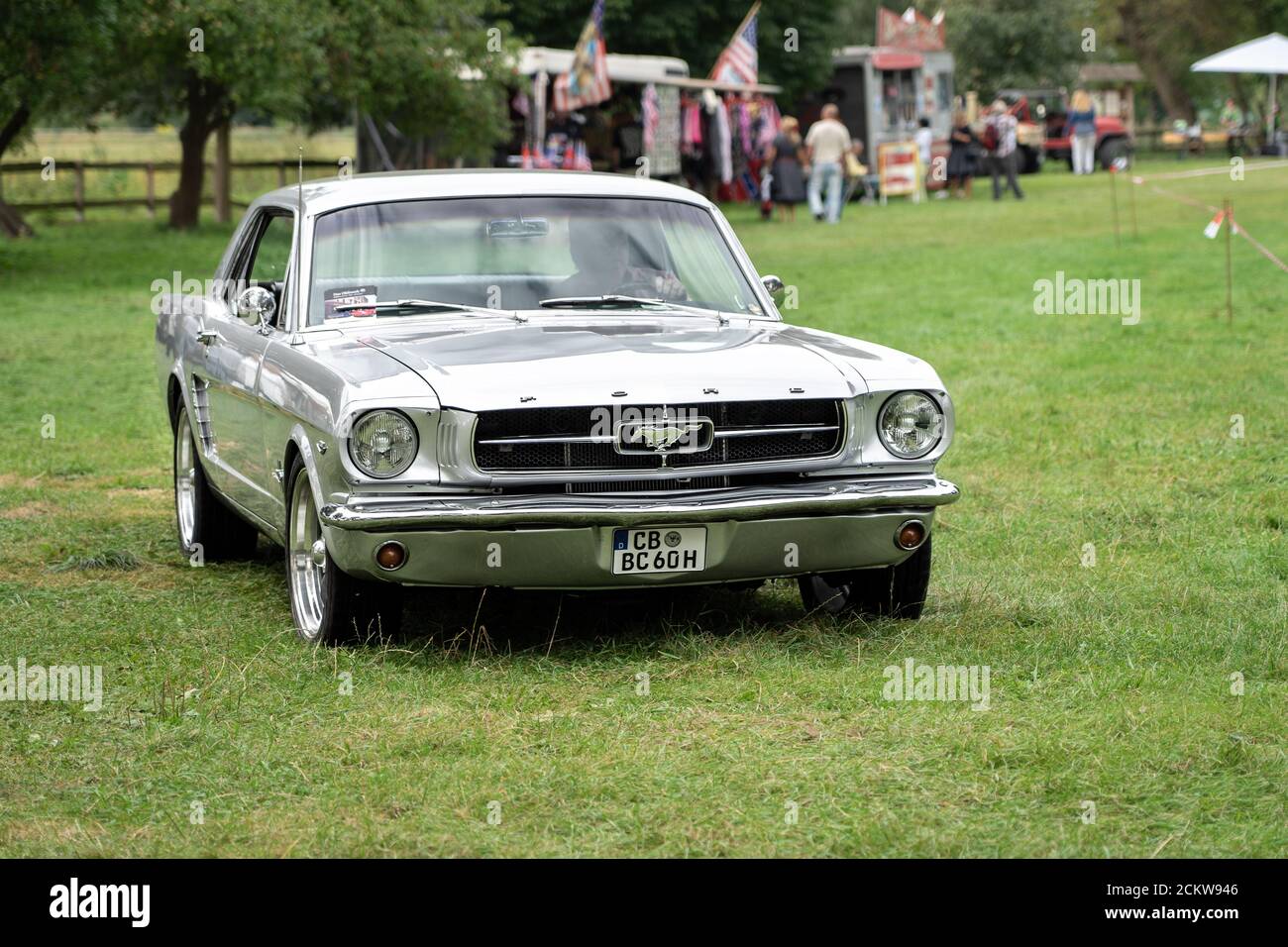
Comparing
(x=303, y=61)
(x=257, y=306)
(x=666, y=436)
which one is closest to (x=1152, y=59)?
(x=303, y=61)

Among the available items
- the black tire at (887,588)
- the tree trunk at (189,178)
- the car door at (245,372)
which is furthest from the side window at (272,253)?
the tree trunk at (189,178)

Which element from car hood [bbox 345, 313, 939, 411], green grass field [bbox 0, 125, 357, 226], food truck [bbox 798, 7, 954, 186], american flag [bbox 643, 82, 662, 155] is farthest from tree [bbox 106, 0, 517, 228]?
car hood [bbox 345, 313, 939, 411]

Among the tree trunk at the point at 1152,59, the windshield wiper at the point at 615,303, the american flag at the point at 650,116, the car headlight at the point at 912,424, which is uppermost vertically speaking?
the tree trunk at the point at 1152,59

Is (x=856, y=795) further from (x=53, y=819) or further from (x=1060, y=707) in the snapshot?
(x=53, y=819)

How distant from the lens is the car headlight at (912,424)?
19.8 feet

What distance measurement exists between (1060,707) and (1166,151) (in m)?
63.9

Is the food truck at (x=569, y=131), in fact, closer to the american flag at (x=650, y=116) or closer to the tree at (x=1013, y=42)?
the american flag at (x=650, y=116)

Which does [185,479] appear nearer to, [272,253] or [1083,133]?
[272,253]

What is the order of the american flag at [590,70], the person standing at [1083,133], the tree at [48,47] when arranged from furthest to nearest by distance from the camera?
the person standing at [1083,133]
the american flag at [590,70]
the tree at [48,47]

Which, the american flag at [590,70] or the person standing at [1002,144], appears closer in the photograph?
the american flag at [590,70]

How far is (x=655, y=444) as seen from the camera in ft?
18.7

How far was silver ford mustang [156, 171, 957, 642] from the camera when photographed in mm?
5590

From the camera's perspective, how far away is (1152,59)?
69.9m

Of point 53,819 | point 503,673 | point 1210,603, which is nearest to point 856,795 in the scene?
point 503,673
